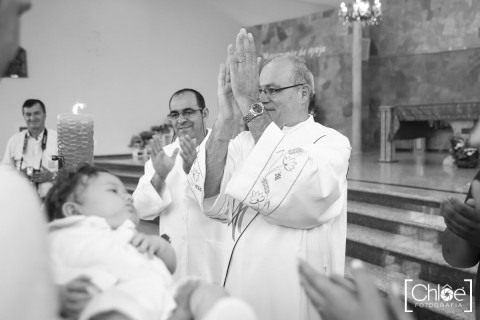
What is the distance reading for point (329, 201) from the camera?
1809 millimetres

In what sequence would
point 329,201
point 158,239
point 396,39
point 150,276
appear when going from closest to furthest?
point 150,276
point 158,239
point 329,201
point 396,39

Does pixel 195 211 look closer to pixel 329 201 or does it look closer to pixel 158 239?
pixel 329 201

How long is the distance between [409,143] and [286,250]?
9.17 m

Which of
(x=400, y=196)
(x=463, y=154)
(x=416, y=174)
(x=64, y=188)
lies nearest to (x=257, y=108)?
(x=64, y=188)

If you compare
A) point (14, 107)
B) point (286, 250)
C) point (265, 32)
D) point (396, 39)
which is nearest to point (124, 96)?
point (14, 107)

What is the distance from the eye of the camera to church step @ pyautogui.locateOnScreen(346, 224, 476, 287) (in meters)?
3.39

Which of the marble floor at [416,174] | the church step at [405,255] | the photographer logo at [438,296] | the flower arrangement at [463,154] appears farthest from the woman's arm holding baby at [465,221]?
the flower arrangement at [463,154]

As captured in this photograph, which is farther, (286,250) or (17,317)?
(286,250)

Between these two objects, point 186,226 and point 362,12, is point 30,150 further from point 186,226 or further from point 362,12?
point 362,12

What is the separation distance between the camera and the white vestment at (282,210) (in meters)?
1.71

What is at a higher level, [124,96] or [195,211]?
[124,96]

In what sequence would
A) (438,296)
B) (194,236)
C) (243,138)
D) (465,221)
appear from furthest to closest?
(438,296) → (194,236) → (243,138) → (465,221)

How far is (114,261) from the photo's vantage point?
89cm

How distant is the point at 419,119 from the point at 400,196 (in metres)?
3.37
